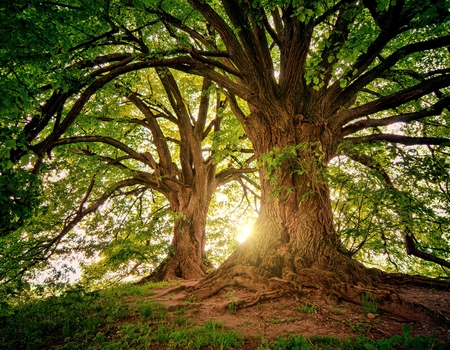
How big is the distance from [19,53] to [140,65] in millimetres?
1747

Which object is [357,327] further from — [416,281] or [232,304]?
[416,281]

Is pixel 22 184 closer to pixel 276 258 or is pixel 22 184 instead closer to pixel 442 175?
pixel 276 258

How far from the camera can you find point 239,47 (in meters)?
4.78

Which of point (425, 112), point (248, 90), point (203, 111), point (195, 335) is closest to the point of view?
point (195, 335)

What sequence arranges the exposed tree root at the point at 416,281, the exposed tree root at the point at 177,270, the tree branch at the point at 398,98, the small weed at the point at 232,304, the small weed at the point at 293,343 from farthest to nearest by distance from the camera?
the exposed tree root at the point at 177,270, the exposed tree root at the point at 416,281, the tree branch at the point at 398,98, the small weed at the point at 232,304, the small weed at the point at 293,343

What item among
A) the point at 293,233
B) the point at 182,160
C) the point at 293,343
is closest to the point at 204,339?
the point at 293,343

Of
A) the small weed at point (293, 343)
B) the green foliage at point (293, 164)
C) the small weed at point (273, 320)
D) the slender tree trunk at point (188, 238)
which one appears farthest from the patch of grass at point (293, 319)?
the slender tree trunk at point (188, 238)

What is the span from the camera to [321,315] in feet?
10.4

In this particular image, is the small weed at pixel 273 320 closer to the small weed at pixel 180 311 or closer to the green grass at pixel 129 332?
the green grass at pixel 129 332

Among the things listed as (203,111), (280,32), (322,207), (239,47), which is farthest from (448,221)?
(203,111)

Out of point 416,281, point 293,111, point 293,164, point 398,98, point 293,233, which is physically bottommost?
point 416,281

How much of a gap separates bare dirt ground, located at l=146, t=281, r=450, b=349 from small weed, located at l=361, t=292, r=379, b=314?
55 mm

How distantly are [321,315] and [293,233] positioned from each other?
1.51m

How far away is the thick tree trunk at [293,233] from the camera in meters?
4.02
